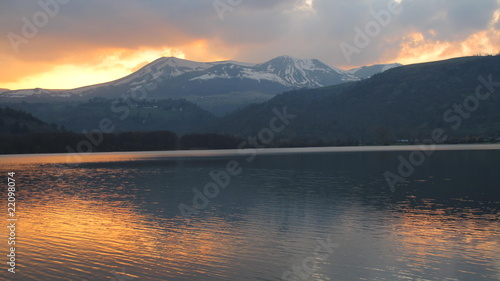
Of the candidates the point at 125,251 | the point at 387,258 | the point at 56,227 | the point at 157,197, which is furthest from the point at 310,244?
the point at 157,197

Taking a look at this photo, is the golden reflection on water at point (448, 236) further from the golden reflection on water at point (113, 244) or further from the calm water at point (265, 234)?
the golden reflection on water at point (113, 244)

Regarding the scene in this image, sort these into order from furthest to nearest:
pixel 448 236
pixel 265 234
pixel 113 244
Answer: pixel 265 234, pixel 448 236, pixel 113 244

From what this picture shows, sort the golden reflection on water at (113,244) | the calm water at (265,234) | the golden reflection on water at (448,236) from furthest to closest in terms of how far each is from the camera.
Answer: the golden reflection on water at (448,236) → the golden reflection on water at (113,244) → the calm water at (265,234)

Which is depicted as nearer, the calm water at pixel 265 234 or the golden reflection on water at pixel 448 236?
the calm water at pixel 265 234

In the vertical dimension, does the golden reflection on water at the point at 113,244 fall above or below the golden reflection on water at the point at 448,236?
below

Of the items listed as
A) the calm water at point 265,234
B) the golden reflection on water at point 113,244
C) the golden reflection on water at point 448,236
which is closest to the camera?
the calm water at point 265,234

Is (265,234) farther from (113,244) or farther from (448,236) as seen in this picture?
(448,236)

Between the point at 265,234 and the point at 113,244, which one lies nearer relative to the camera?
the point at 113,244

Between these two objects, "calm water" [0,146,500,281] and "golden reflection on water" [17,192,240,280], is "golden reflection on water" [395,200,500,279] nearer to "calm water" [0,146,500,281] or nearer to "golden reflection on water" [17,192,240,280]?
"calm water" [0,146,500,281]

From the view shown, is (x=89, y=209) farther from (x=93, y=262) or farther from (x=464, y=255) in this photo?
(x=464, y=255)

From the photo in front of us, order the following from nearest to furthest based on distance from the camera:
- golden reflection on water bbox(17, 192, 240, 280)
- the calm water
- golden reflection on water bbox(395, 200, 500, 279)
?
1. the calm water
2. golden reflection on water bbox(17, 192, 240, 280)
3. golden reflection on water bbox(395, 200, 500, 279)

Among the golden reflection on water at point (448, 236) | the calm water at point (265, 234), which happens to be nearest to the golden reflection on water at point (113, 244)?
the calm water at point (265, 234)

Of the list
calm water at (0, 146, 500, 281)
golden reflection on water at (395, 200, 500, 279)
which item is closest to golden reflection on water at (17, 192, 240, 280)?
calm water at (0, 146, 500, 281)

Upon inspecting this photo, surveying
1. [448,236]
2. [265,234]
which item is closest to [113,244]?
[265,234]
